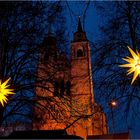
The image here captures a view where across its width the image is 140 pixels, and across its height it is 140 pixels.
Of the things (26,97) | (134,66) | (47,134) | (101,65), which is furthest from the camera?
(26,97)

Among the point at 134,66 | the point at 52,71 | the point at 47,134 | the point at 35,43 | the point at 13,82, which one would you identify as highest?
the point at 35,43

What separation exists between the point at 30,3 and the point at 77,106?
5484 millimetres

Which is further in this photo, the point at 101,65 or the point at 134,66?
the point at 101,65

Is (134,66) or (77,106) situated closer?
(134,66)

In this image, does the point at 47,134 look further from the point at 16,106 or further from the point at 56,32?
the point at 56,32

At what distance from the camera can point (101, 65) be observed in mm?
11219

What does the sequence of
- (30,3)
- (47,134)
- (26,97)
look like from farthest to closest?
1. (26,97)
2. (30,3)
3. (47,134)

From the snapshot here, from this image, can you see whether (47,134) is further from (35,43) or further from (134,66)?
(134,66)

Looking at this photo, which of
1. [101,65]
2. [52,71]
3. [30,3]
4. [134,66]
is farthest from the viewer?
[52,71]

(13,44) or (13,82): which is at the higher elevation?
(13,44)

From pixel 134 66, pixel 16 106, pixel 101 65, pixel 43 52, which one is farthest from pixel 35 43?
pixel 134 66

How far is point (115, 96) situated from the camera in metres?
11.4

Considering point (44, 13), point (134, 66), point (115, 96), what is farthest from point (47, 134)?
point (134, 66)

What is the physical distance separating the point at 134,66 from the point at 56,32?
8927 millimetres
